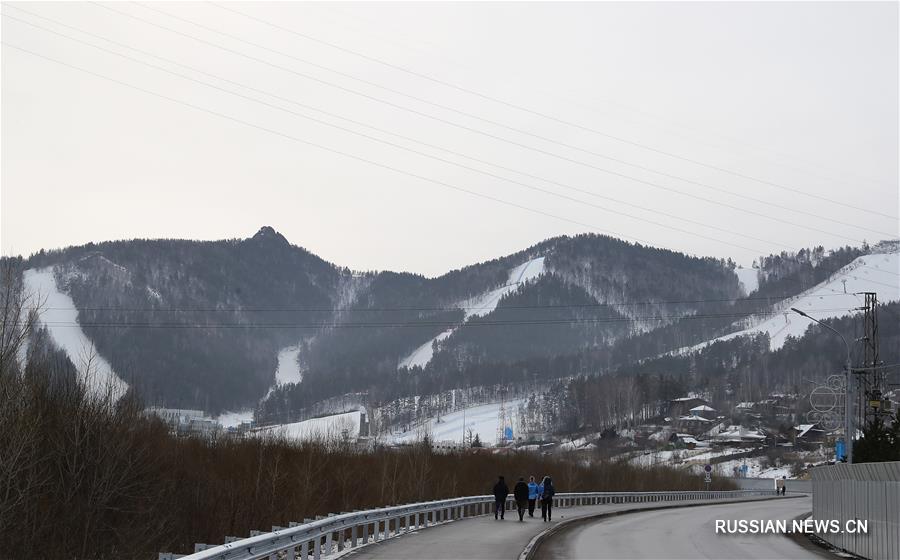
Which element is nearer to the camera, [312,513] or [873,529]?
[873,529]

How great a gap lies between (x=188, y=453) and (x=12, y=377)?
19066 millimetres

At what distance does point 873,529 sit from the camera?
85.6 feet

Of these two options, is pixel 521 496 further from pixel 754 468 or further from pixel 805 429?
pixel 805 429

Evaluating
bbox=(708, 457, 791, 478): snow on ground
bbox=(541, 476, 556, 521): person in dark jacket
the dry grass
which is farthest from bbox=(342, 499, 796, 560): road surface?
bbox=(708, 457, 791, 478): snow on ground

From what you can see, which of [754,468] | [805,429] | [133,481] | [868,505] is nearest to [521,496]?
[133,481]

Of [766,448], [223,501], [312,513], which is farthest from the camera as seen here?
[766,448]

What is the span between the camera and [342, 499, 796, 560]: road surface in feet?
83.7

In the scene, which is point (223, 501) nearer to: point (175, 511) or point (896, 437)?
point (175, 511)

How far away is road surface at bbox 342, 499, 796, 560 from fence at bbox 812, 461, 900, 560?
322 inches

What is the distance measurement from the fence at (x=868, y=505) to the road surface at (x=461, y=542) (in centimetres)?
817

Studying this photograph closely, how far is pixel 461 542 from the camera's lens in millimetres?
29656

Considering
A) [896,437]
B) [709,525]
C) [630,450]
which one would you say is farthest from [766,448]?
[709,525]

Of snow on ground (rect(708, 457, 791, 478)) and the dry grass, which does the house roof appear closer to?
snow on ground (rect(708, 457, 791, 478))

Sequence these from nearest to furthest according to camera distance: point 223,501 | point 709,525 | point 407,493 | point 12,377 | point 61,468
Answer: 1. point 12,377
2. point 61,468
3. point 709,525
4. point 223,501
5. point 407,493
